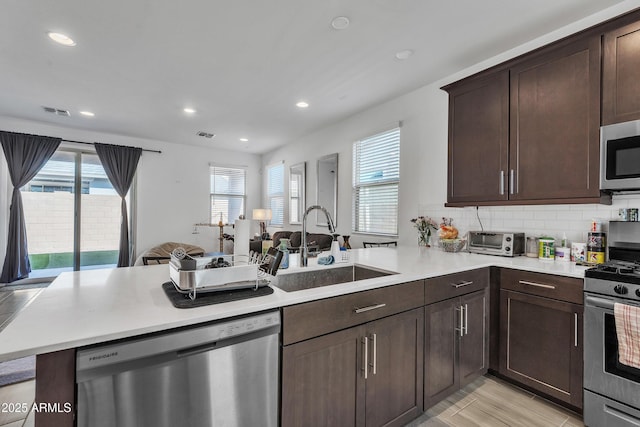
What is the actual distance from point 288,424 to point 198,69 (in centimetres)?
322

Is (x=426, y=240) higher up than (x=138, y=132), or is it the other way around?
(x=138, y=132)

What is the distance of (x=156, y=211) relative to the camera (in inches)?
238

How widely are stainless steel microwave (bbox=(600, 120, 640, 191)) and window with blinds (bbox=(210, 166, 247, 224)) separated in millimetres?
6379

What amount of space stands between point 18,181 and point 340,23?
5795 mm

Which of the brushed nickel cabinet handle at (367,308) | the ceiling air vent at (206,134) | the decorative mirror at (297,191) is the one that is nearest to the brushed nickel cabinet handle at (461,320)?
the brushed nickel cabinet handle at (367,308)

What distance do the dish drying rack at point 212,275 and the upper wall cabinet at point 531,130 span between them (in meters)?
2.12

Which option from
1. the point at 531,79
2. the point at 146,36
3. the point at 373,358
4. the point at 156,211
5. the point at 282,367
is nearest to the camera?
the point at 282,367

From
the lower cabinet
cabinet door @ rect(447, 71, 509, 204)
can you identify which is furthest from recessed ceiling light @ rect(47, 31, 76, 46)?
cabinet door @ rect(447, 71, 509, 204)

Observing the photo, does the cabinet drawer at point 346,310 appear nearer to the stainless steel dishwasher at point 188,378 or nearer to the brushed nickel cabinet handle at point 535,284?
the stainless steel dishwasher at point 188,378

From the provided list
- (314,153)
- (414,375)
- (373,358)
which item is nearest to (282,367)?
(373,358)

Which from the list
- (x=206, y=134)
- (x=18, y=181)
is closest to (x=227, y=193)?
(x=206, y=134)

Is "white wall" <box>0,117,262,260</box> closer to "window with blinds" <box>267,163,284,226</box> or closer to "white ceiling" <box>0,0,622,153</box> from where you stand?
"window with blinds" <box>267,163,284,226</box>

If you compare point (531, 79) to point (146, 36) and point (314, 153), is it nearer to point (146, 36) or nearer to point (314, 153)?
point (146, 36)

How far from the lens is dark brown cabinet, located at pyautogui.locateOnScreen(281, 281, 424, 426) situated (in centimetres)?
122
